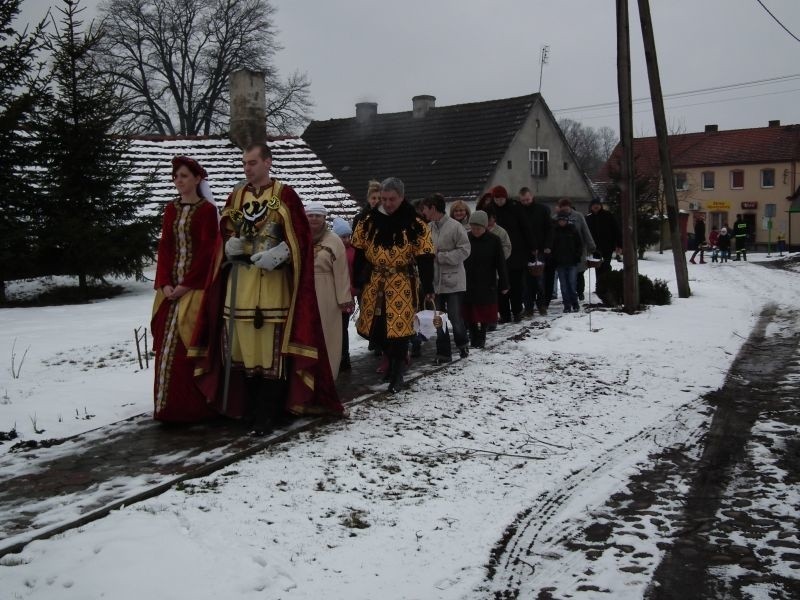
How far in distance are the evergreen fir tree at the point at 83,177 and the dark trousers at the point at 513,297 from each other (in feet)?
21.8

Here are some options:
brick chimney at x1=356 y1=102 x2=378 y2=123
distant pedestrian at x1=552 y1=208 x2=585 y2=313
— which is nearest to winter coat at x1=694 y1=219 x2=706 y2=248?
brick chimney at x1=356 y1=102 x2=378 y2=123

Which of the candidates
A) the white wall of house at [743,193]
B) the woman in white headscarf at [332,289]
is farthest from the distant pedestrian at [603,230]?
the white wall of house at [743,193]

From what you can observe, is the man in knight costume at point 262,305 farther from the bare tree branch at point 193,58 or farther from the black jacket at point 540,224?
the bare tree branch at point 193,58

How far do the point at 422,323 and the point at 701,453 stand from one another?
2.99m

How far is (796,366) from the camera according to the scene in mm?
9211

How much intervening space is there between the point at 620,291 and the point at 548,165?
2188 cm

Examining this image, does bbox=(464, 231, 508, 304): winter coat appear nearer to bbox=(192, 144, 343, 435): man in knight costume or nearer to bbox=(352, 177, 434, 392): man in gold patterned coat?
bbox=(352, 177, 434, 392): man in gold patterned coat

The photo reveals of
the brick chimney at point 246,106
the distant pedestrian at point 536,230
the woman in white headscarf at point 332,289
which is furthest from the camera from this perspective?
the brick chimney at point 246,106

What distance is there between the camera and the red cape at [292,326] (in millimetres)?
6367

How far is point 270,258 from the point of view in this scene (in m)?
6.19

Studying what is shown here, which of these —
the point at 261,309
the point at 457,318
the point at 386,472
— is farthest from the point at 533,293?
the point at 386,472

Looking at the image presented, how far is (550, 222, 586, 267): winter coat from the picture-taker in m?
13.2

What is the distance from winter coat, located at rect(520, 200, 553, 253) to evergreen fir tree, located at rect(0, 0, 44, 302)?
8.24 metres

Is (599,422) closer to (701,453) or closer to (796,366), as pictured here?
(701,453)
